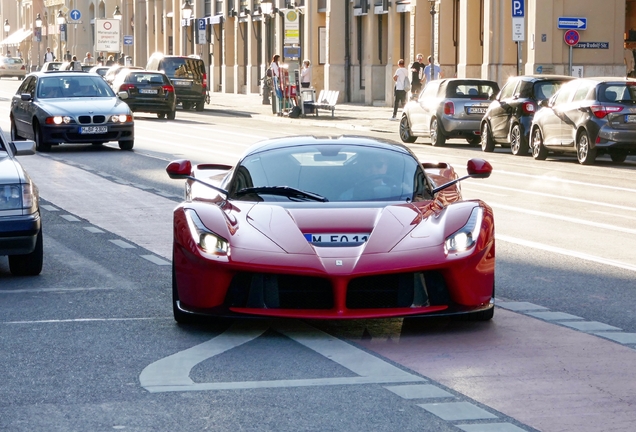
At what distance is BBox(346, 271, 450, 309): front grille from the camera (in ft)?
25.6

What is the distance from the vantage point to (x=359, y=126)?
125 ft

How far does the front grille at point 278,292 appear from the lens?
7.80 metres

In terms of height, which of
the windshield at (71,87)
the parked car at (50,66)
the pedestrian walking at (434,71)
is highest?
the parked car at (50,66)

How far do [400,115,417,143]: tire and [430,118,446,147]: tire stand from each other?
1157 mm

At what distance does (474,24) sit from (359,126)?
9889 mm

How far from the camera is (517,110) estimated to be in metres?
27.7

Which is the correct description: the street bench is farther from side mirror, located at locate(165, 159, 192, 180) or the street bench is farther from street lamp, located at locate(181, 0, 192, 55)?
side mirror, located at locate(165, 159, 192, 180)

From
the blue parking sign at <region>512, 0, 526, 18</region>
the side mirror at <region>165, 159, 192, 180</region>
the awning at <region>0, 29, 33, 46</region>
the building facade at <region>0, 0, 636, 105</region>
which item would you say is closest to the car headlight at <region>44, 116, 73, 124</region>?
the building facade at <region>0, 0, 636, 105</region>

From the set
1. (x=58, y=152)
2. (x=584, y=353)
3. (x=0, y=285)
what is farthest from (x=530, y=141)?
(x=584, y=353)

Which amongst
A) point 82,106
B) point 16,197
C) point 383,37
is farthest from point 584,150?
point 383,37

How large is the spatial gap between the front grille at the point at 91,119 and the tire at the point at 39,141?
0.83 meters

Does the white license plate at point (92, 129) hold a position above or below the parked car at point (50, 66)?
below

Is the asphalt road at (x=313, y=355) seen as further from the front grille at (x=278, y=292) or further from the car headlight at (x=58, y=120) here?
the car headlight at (x=58, y=120)

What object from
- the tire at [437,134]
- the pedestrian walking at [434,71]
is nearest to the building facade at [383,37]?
the pedestrian walking at [434,71]
